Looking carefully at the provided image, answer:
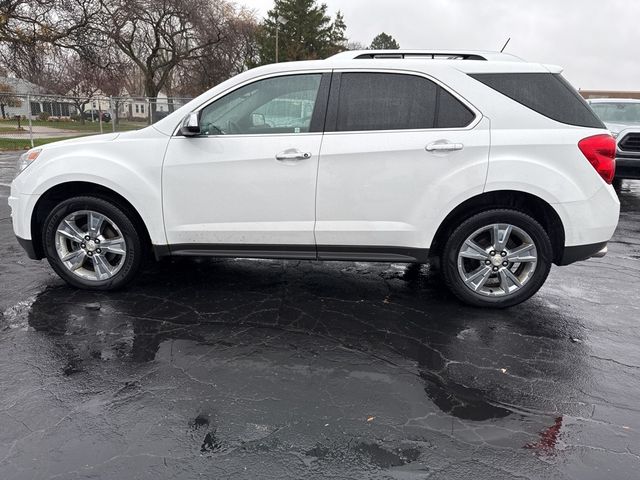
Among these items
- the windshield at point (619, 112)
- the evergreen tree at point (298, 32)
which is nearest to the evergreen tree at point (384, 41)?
the evergreen tree at point (298, 32)

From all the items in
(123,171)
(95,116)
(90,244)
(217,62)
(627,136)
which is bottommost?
(90,244)

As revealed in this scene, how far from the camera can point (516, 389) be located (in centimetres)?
309

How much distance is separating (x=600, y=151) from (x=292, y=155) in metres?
2.38

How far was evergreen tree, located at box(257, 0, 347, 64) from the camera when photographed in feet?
157

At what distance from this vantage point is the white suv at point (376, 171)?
12.8 feet

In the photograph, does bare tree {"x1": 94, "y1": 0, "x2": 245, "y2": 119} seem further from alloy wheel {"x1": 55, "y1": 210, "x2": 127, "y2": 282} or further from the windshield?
alloy wheel {"x1": 55, "y1": 210, "x2": 127, "y2": 282}

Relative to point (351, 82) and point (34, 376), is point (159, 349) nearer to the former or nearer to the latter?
point (34, 376)

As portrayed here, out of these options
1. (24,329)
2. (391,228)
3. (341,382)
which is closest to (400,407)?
(341,382)

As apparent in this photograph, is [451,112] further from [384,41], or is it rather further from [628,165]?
[384,41]

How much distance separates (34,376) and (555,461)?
118 inches

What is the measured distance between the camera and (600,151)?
3.87 metres

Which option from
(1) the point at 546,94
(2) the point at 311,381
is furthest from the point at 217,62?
(2) the point at 311,381

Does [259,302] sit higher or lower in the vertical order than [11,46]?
lower

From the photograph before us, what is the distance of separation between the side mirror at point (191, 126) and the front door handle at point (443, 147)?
1.83m
